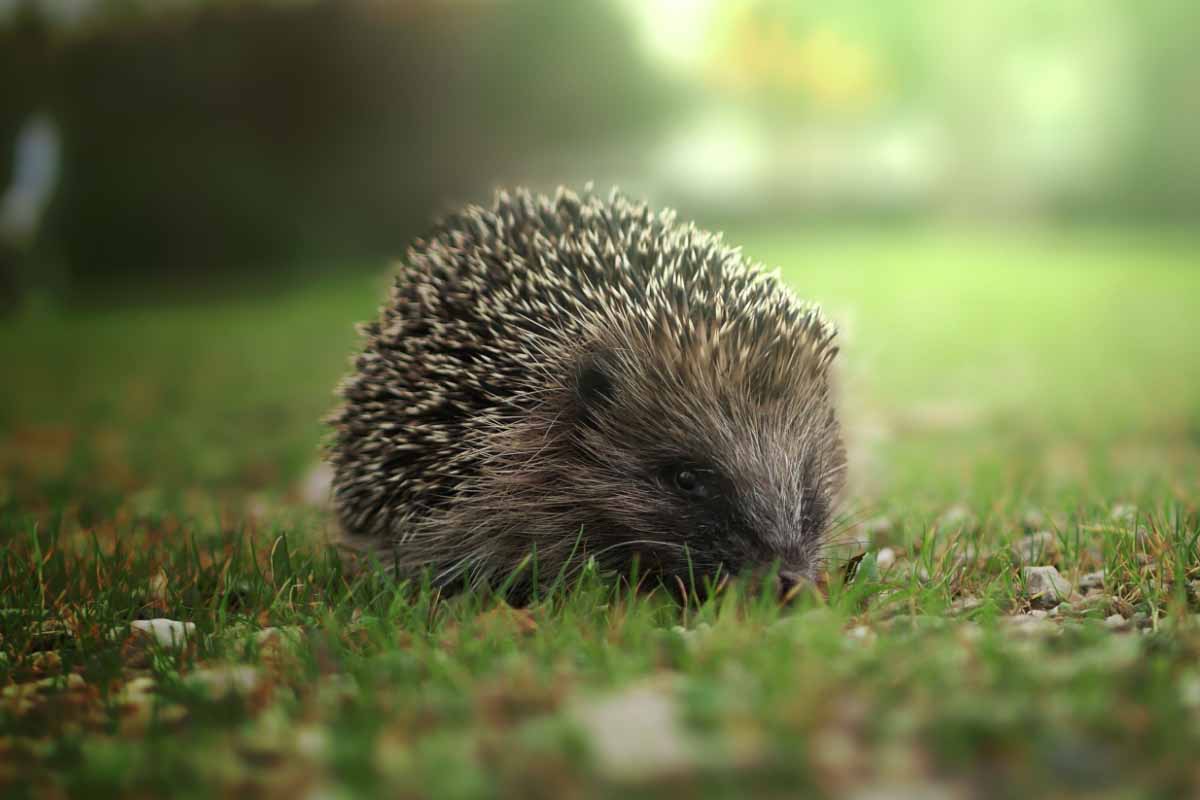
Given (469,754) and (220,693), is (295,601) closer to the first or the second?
(220,693)

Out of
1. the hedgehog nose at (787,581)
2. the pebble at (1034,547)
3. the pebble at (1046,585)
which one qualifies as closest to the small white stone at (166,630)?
the hedgehog nose at (787,581)

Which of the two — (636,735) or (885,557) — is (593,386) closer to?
(885,557)

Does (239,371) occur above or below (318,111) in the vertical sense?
below

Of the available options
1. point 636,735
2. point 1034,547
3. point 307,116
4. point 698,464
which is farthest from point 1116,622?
point 307,116

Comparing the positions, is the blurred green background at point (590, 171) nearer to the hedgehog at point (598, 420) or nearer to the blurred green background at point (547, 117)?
Answer: the blurred green background at point (547, 117)

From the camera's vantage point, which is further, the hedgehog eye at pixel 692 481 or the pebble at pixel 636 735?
the hedgehog eye at pixel 692 481

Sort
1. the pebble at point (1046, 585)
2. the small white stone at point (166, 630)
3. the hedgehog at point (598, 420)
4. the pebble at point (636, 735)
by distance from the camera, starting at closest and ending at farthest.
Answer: the pebble at point (636, 735) → the small white stone at point (166, 630) → the pebble at point (1046, 585) → the hedgehog at point (598, 420)

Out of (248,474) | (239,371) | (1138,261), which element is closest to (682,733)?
(248,474)

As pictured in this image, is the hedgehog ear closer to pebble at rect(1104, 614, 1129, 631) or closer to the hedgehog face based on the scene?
the hedgehog face
